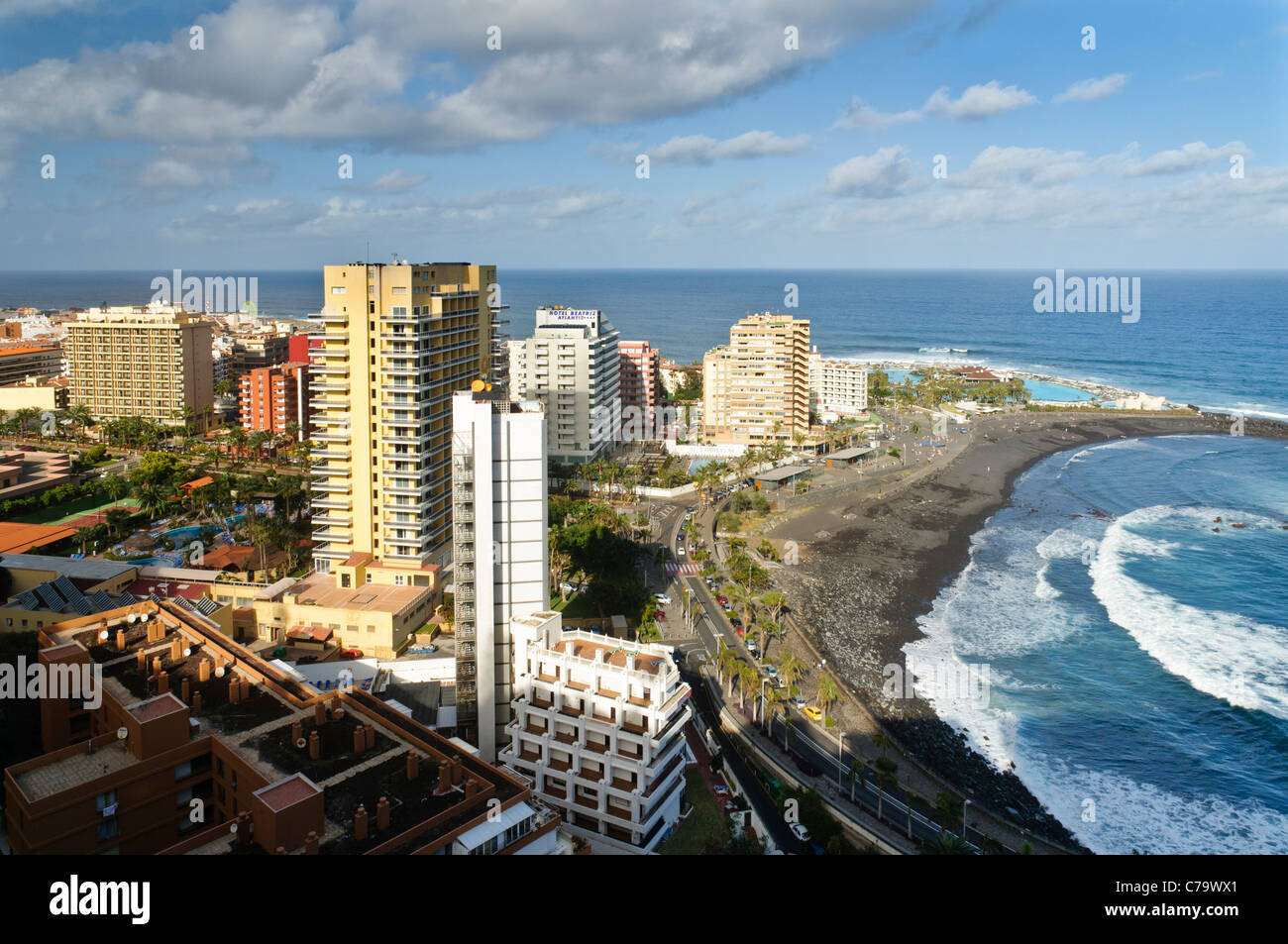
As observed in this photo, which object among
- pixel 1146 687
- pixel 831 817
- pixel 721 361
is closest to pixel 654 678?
pixel 831 817

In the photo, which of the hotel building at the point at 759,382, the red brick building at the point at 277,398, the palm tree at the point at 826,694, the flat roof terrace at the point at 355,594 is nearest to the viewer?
the palm tree at the point at 826,694

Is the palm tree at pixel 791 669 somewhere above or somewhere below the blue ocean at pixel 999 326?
below

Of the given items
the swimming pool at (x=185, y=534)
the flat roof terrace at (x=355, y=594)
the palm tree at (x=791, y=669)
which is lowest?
the palm tree at (x=791, y=669)

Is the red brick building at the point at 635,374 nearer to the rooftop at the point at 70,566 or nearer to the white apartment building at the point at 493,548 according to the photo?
the rooftop at the point at 70,566

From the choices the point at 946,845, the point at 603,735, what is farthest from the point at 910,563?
the point at 603,735

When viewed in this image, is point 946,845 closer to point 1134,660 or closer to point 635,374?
point 1134,660

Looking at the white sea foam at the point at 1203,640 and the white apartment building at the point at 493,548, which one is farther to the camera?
the white sea foam at the point at 1203,640

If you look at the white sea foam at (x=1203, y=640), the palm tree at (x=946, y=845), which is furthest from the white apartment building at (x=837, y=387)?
the palm tree at (x=946, y=845)
